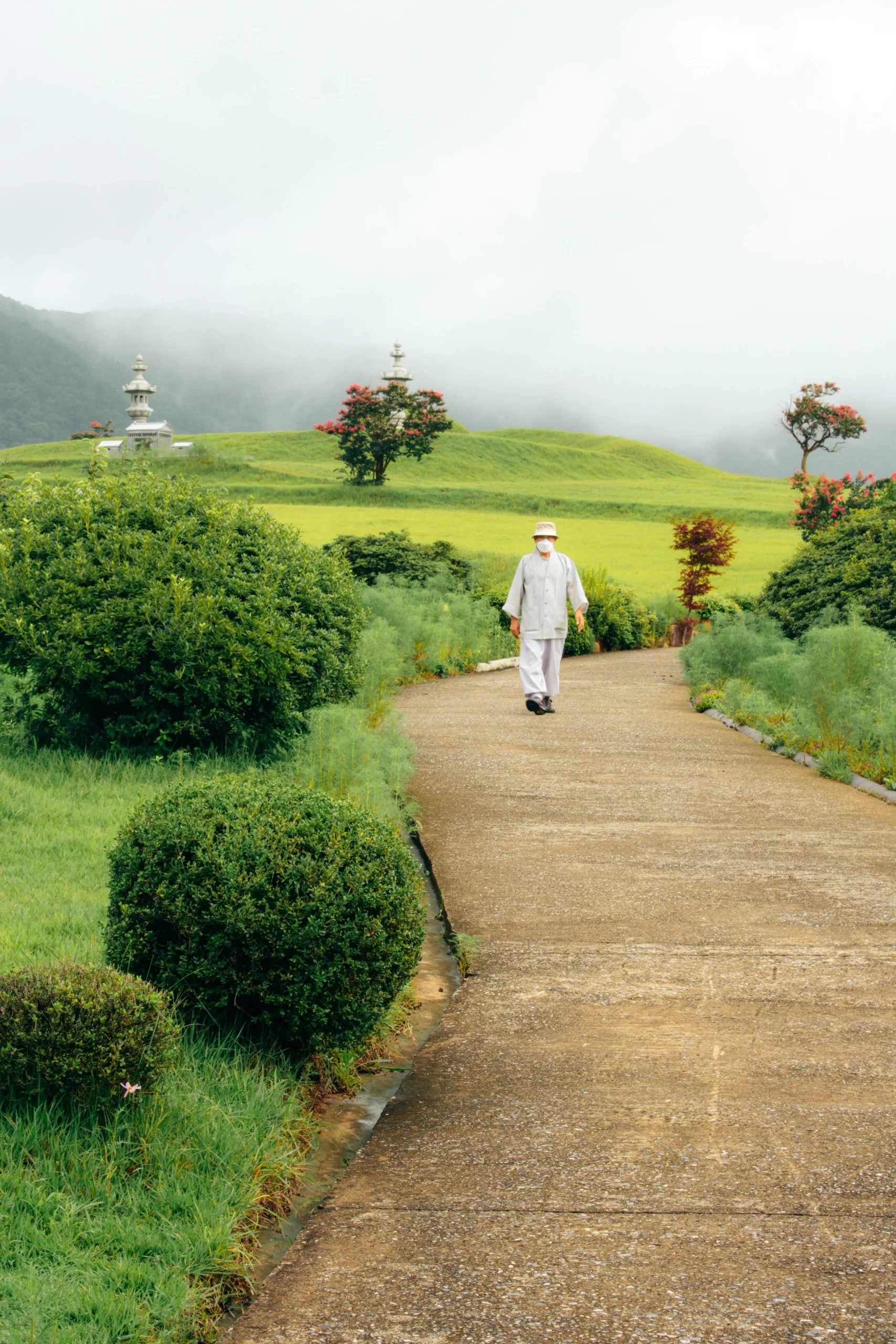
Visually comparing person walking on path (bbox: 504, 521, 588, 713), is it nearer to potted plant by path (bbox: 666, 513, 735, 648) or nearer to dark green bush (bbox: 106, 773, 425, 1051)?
dark green bush (bbox: 106, 773, 425, 1051)

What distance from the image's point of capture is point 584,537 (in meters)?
46.3

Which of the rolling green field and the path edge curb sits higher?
the rolling green field

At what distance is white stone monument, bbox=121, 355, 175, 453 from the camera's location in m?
80.6

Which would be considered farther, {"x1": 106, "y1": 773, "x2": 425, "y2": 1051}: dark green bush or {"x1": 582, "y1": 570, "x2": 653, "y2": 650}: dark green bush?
{"x1": 582, "y1": 570, "x2": 653, "y2": 650}: dark green bush

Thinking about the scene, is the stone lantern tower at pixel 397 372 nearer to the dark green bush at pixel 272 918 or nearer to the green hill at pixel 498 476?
the green hill at pixel 498 476

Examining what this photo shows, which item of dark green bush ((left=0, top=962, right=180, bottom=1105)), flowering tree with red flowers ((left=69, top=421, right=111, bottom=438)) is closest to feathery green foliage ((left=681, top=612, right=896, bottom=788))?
dark green bush ((left=0, top=962, right=180, bottom=1105))

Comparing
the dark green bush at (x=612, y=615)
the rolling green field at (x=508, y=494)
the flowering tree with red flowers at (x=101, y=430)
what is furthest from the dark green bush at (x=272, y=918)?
the flowering tree with red flowers at (x=101, y=430)

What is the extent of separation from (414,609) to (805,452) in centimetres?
4489

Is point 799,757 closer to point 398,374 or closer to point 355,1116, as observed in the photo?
point 355,1116

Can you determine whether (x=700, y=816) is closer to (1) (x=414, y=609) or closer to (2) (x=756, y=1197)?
(2) (x=756, y=1197)

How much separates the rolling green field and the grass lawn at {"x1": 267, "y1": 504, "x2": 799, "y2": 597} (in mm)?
117

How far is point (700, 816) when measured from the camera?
25.4 ft

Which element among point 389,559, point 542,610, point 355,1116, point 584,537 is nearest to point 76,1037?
point 355,1116

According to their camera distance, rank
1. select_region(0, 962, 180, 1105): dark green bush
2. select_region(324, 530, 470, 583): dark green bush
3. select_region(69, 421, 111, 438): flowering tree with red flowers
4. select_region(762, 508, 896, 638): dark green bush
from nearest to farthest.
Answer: select_region(0, 962, 180, 1105): dark green bush, select_region(762, 508, 896, 638): dark green bush, select_region(324, 530, 470, 583): dark green bush, select_region(69, 421, 111, 438): flowering tree with red flowers
